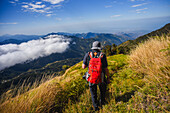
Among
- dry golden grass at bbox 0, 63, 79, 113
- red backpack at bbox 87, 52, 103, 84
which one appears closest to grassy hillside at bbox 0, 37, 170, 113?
A: dry golden grass at bbox 0, 63, 79, 113

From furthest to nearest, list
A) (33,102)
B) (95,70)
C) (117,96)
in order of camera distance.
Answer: (117,96), (95,70), (33,102)


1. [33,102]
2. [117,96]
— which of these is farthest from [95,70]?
[33,102]

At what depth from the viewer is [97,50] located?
3521mm

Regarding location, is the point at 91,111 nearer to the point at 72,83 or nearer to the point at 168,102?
the point at 72,83

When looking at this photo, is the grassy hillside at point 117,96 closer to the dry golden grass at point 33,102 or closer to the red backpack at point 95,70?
the dry golden grass at point 33,102

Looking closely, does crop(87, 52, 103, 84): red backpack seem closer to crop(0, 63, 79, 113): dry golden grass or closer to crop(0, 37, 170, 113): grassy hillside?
crop(0, 37, 170, 113): grassy hillside

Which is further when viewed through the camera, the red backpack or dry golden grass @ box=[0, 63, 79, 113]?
the red backpack

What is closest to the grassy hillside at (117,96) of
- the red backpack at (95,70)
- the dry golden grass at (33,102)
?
the dry golden grass at (33,102)

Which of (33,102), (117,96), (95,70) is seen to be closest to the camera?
(33,102)

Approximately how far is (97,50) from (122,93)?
2.29 m

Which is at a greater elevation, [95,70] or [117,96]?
[95,70]

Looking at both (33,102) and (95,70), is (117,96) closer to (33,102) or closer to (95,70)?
(95,70)

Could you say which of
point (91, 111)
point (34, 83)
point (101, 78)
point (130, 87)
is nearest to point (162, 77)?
point (130, 87)

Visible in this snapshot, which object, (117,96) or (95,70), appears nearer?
(95,70)
